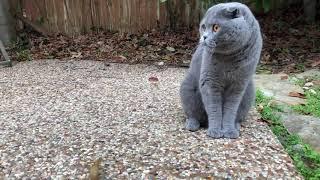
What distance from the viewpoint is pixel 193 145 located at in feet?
8.33

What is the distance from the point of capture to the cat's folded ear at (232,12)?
225cm

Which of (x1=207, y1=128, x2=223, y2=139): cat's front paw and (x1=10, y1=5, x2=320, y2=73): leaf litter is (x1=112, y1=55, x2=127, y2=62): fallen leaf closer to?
(x1=10, y1=5, x2=320, y2=73): leaf litter

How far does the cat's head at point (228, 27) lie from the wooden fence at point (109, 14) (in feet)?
13.7

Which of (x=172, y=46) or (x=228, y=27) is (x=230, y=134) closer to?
(x=228, y=27)

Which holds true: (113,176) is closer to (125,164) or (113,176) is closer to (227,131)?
(125,164)

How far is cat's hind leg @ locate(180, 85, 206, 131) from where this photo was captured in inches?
110

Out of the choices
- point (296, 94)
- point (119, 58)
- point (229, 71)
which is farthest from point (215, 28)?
point (119, 58)

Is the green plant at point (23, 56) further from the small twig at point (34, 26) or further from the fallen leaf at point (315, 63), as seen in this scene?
the fallen leaf at point (315, 63)

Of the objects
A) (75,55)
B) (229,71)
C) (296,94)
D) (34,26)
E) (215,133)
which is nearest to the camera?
(229,71)

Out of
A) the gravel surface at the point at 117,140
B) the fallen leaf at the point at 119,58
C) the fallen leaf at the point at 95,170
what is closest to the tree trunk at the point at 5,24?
the fallen leaf at the point at 119,58

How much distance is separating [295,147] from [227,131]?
0.46 m

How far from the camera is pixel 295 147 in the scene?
8.77ft

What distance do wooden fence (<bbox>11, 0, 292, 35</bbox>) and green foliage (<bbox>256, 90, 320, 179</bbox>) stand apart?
131 inches

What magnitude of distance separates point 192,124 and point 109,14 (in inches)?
162
